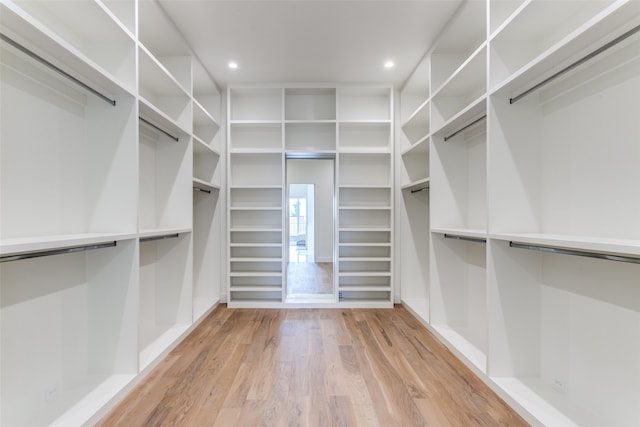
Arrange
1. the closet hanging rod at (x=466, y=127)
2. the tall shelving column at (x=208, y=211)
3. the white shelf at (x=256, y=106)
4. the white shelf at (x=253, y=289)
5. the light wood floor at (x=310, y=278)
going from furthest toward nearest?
the light wood floor at (x=310, y=278) < the white shelf at (x=256, y=106) < the tall shelving column at (x=208, y=211) < the white shelf at (x=253, y=289) < the closet hanging rod at (x=466, y=127)

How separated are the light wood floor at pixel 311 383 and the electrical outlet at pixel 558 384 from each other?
32 centimetres

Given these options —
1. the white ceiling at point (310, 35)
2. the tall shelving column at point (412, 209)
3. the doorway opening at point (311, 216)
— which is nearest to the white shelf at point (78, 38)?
the white ceiling at point (310, 35)

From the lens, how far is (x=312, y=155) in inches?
142

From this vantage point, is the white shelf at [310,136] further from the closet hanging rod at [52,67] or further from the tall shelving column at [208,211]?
the closet hanging rod at [52,67]

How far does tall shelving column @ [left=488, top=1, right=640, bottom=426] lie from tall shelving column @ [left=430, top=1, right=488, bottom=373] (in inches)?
26.0

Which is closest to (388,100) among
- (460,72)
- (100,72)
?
(460,72)

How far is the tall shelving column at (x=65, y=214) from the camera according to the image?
4.34 ft

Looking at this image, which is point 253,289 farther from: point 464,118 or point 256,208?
point 464,118

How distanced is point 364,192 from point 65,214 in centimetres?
296

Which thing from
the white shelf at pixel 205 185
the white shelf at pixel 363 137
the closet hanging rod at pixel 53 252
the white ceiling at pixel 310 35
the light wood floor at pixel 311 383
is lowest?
the light wood floor at pixel 311 383

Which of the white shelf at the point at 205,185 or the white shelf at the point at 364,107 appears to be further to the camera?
the white shelf at the point at 364,107

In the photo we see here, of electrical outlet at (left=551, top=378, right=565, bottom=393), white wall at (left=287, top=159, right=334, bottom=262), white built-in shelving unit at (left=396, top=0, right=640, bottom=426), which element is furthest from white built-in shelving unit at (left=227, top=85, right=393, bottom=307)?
electrical outlet at (left=551, top=378, right=565, bottom=393)

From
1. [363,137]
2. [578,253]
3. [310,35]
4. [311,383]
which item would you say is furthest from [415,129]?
[311,383]

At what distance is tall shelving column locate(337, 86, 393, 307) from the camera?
3.62 meters
